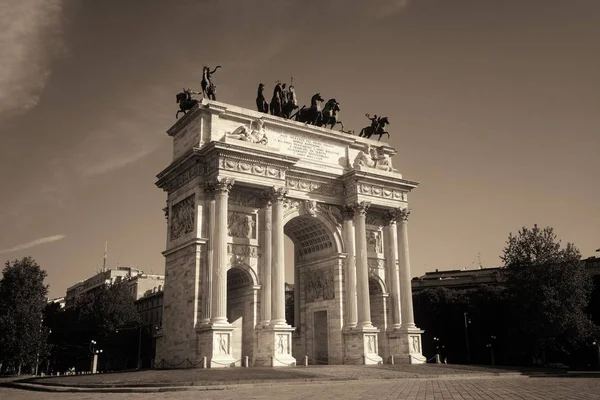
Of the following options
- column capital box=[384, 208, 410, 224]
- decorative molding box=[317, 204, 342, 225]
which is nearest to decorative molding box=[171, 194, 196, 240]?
decorative molding box=[317, 204, 342, 225]

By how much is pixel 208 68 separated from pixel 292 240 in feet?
49.6

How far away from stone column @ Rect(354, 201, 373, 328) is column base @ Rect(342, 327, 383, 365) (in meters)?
0.54

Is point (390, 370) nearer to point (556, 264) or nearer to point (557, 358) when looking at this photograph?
point (556, 264)

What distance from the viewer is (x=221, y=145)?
36.8 metres

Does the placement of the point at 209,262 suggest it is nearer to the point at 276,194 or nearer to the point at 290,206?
the point at 276,194

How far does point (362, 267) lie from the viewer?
42.2 meters

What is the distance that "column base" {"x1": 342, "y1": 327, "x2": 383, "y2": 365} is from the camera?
3972 cm

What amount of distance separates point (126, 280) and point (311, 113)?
79106 mm

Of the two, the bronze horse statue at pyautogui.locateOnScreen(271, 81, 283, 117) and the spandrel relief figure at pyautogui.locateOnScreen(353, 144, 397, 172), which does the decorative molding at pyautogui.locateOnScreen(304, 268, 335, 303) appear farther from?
the bronze horse statue at pyautogui.locateOnScreen(271, 81, 283, 117)

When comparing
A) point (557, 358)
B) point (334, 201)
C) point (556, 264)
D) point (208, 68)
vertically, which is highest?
point (208, 68)

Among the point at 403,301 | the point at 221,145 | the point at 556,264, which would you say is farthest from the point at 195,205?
the point at 556,264

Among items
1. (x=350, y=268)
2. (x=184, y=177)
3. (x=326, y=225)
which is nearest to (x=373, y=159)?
(x=326, y=225)

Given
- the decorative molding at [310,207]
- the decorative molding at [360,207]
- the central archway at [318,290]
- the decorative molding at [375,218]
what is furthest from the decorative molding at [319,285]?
the decorative molding at [375,218]

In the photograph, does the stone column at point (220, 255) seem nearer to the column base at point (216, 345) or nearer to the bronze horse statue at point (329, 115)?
the column base at point (216, 345)
